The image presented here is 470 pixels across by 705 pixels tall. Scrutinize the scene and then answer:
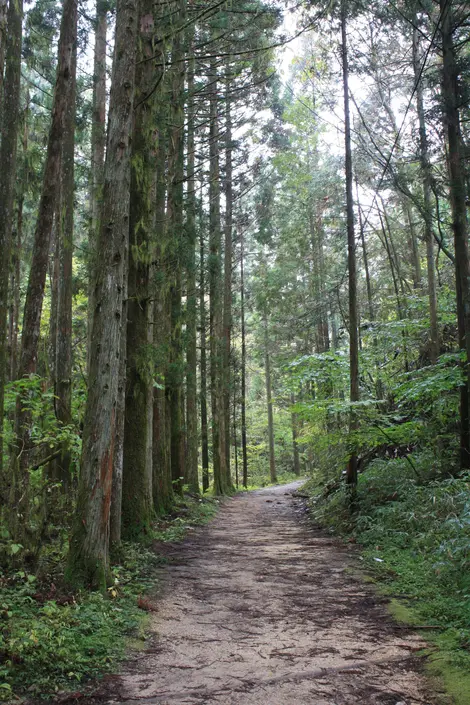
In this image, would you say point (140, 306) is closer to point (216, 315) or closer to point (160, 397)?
point (160, 397)

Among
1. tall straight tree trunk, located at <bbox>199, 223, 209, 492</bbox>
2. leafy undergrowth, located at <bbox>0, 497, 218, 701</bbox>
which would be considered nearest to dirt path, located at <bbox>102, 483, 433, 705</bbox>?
leafy undergrowth, located at <bbox>0, 497, 218, 701</bbox>

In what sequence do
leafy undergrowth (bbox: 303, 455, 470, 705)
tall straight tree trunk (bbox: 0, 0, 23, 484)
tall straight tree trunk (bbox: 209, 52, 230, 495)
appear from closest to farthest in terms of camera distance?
leafy undergrowth (bbox: 303, 455, 470, 705), tall straight tree trunk (bbox: 0, 0, 23, 484), tall straight tree trunk (bbox: 209, 52, 230, 495)

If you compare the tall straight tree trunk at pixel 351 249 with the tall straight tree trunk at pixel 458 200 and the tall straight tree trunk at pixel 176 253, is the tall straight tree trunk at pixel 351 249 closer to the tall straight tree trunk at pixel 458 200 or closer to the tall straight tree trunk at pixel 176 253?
the tall straight tree trunk at pixel 458 200

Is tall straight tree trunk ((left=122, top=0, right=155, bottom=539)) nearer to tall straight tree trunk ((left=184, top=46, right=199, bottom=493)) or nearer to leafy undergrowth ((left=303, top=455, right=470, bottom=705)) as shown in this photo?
leafy undergrowth ((left=303, top=455, right=470, bottom=705))

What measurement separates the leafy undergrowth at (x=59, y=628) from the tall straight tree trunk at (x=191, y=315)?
844 cm

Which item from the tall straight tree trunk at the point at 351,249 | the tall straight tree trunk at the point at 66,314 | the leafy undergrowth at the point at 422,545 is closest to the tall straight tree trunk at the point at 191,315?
the tall straight tree trunk at the point at 66,314

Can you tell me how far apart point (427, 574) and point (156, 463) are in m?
6.34

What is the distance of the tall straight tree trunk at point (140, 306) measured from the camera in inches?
313

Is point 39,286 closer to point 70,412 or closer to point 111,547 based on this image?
point 70,412

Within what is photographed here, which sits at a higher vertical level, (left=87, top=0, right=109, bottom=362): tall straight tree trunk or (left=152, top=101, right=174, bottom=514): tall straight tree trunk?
(left=87, top=0, right=109, bottom=362): tall straight tree trunk

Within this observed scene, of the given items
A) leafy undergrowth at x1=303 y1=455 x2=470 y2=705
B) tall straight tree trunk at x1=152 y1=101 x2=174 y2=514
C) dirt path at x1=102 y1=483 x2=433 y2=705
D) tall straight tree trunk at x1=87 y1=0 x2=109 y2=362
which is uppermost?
tall straight tree trunk at x1=87 y1=0 x2=109 y2=362

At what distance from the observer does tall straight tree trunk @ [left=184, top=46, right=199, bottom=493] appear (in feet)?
43.0

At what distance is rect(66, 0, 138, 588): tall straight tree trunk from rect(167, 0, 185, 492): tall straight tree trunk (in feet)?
13.6

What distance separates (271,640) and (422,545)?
326 centimetres
